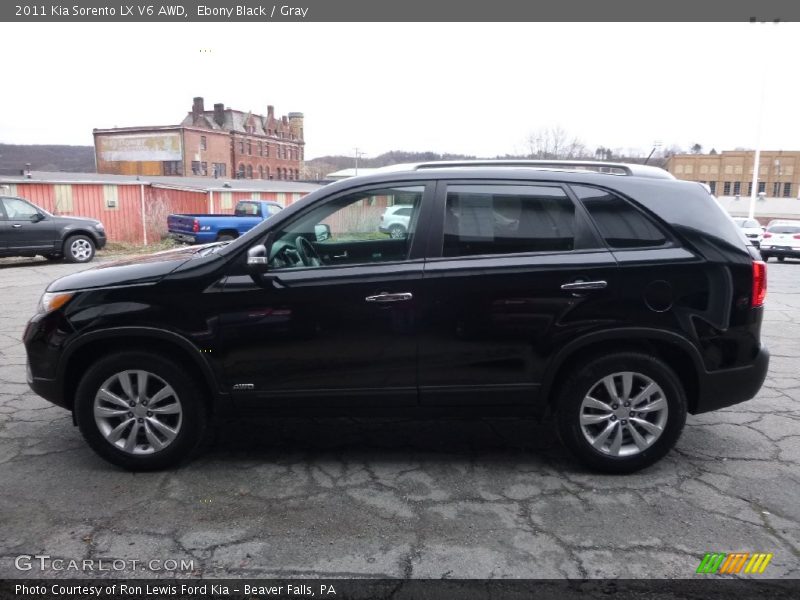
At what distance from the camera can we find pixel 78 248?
16078 mm

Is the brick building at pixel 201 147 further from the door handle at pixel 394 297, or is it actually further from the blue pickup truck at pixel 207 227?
the door handle at pixel 394 297

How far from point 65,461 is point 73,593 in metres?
1.55

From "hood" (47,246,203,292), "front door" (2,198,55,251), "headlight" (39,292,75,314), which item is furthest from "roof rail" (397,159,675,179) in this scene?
"front door" (2,198,55,251)

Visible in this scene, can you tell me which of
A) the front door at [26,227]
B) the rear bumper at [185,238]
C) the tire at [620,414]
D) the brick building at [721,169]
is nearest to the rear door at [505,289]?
the tire at [620,414]

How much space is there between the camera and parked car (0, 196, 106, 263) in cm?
1482

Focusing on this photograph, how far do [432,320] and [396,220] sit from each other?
0.71 metres

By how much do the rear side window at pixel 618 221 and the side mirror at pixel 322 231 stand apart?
5.08ft

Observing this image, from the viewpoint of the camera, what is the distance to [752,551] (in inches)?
120

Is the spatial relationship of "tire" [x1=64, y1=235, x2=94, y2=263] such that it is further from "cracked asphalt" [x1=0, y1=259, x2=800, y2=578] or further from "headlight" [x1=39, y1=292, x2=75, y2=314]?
"headlight" [x1=39, y1=292, x2=75, y2=314]

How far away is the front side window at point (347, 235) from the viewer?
3.84 meters

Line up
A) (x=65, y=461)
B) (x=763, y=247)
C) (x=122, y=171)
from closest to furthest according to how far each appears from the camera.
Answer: (x=65, y=461) → (x=763, y=247) → (x=122, y=171)

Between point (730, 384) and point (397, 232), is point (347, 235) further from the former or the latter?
point (730, 384)

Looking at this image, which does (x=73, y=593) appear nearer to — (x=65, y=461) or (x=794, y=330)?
(x=65, y=461)

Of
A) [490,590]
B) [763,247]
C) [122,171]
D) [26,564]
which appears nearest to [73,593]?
[26,564]
